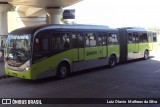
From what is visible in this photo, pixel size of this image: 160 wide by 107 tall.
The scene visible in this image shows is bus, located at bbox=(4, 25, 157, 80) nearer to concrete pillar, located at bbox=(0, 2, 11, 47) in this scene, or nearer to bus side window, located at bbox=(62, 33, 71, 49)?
bus side window, located at bbox=(62, 33, 71, 49)

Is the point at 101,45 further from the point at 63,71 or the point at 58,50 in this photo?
the point at 58,50

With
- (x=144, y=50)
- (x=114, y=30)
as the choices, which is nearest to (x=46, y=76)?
(x=114, y=30)

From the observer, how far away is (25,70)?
13.3 metres

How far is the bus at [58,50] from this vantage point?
13391 millimetres

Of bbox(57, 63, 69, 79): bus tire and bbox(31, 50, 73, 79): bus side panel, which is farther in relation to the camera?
bbox(57, 63, 69, 79): bus tire

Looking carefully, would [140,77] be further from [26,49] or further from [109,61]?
[26,49]

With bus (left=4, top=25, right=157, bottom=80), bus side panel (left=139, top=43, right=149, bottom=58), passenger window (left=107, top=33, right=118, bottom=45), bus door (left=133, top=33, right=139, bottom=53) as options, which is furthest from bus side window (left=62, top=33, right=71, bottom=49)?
bus side panel (left=139, top=43, right=149, bottom=58)

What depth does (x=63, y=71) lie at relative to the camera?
48.8 ft

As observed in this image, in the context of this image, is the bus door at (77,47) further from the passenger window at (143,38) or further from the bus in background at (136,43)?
the passenger window at (143,38)

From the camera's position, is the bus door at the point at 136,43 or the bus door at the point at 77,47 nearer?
the bus door at the point at 77,47

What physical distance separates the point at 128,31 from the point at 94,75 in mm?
7417

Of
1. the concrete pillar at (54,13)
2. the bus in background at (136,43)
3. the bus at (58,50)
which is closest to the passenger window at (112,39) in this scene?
the bus at (58,50)

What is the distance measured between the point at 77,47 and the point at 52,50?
83.3 inches

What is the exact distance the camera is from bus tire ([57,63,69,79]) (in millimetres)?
14602
